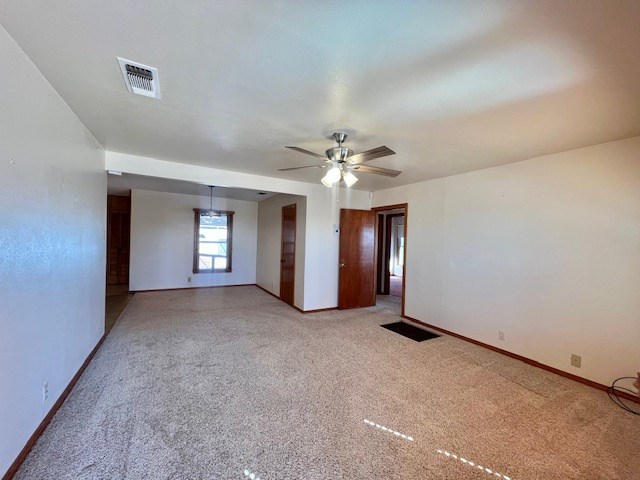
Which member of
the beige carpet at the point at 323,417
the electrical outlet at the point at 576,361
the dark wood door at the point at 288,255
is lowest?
the beige carpet at the point at 323,417

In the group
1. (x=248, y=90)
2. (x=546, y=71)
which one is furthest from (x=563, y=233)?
(x=248, y=90)

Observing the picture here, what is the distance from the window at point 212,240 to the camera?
6930 millimetres

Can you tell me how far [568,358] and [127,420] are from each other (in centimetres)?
420

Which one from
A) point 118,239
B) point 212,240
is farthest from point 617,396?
point 118,239

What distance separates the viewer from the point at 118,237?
7.41 m

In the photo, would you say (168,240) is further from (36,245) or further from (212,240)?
(36,245)

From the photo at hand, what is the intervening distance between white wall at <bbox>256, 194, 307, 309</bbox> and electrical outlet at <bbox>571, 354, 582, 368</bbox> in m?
3.73

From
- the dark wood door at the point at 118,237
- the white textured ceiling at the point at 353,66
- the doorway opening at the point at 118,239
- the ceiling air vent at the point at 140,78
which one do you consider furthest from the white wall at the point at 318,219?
the dark wood door at the point at 118,237

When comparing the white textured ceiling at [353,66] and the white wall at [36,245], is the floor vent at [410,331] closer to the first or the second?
the white textured ceiling at [353,66]

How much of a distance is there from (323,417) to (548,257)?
2985 mm

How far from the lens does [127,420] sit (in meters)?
2.02

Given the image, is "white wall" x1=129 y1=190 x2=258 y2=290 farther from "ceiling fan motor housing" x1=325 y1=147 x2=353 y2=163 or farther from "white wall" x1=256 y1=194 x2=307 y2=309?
"ceiling fan motor housing" x1=325 y1=147 x2=353 y2=163

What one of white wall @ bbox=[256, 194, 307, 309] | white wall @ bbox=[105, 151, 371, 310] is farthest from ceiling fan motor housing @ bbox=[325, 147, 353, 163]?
white wall @ bbox=[256, 194, 307, 309]

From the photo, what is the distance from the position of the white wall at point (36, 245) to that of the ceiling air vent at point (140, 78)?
1.62 feet
